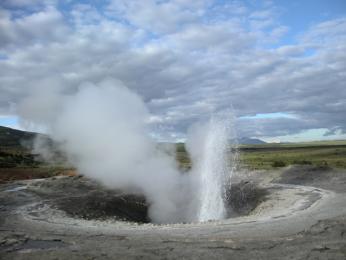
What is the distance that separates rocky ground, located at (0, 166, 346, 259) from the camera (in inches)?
377

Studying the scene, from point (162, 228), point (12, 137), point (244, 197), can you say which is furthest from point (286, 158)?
point (12, 137)

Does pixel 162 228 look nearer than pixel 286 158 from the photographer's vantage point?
Yes

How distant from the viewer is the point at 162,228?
13.4 metres

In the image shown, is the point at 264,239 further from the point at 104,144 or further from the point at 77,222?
the point at 104,144

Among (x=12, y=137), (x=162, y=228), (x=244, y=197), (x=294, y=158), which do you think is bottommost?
(x=162, y=228)

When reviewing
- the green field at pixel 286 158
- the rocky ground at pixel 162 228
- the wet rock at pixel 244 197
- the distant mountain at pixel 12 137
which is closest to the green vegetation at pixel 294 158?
the green field at pixel 286 158

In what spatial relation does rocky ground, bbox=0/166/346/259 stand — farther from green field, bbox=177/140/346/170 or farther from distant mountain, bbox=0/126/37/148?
distant mountain, bbox=0/126/37/148

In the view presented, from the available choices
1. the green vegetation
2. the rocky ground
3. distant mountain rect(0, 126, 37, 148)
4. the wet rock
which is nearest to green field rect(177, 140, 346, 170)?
the green vegetation

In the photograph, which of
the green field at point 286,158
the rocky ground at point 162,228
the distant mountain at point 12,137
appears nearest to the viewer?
the rocky ground at point 162,228

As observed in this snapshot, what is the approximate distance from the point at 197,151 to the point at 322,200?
23.7 ft

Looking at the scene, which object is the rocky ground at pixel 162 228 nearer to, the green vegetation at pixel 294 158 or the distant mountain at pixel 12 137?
the green vegetation at pixel 294 158

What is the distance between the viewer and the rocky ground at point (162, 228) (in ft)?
31.4

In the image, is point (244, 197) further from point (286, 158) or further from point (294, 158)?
point (294, 158)

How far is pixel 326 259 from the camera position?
344 inches
